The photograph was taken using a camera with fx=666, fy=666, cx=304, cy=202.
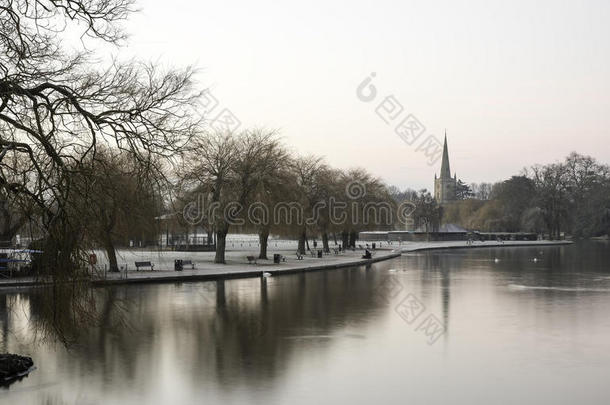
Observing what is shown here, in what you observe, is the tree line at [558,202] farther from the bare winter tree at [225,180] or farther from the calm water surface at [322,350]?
the calm water surface at [322,350]

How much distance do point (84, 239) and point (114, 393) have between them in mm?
2778

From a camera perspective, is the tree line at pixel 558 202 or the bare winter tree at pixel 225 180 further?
the tree line at pixel 558 202

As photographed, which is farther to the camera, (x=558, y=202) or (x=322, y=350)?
(x=558, y=202)

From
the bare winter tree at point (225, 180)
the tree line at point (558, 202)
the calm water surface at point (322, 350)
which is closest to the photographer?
the calm water surface at point (322, 350)

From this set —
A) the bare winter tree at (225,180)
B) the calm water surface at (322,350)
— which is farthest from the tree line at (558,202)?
the calm water surface at (322,350)

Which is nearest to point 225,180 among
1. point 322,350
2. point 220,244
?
point 220,244

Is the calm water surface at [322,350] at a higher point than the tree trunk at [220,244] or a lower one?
lower

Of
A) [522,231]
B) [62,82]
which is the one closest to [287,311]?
[62,82]

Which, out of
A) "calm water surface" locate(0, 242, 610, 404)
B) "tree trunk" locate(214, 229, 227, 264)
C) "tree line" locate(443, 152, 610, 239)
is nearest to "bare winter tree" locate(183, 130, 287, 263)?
"tree trunk" locate(214, 229, 227, 264)

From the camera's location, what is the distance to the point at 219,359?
47.5 feet

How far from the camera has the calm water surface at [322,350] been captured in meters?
11.9

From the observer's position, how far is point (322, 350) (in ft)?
51.5

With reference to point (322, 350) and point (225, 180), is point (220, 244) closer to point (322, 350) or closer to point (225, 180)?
point (225, 180)

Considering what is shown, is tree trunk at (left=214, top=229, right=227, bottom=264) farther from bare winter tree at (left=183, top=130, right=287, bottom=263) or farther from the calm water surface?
the calm water surface
